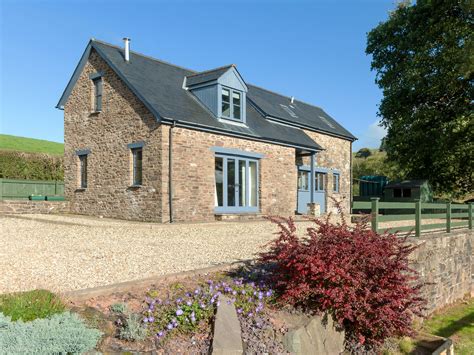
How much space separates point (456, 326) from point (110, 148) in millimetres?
13339

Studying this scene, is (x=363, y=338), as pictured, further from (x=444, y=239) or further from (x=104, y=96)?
(x=104, y=96)

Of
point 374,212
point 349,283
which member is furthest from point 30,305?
point 374,212

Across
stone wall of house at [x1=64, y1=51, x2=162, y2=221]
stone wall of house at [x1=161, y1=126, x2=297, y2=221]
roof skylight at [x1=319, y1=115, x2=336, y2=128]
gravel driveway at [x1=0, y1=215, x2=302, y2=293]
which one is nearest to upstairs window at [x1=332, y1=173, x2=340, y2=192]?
roof skylight at [x1=319, y1=115, x2=336, y2=128]

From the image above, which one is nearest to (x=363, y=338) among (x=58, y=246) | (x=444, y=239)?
(x=444, y=239)

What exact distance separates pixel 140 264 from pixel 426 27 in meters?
20.6

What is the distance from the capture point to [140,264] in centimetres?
709

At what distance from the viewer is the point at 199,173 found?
1564cm

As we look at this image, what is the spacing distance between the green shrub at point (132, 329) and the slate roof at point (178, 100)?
35.5 ft

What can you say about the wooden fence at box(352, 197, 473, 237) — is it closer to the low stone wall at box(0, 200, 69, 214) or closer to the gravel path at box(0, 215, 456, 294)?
the gravel path at box(0, 215, 456, 294)

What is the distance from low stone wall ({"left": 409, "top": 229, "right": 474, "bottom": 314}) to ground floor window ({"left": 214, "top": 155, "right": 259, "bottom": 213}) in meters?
8.35

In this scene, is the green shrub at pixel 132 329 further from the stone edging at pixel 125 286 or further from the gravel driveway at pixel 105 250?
the gravel driveway at pixel 105 250

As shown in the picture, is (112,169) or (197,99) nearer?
(112,169)

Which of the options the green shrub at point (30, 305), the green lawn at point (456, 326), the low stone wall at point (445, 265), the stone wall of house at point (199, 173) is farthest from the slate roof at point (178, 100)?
the green shrub at point (30, 305)

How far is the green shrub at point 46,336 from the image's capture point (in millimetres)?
3314
